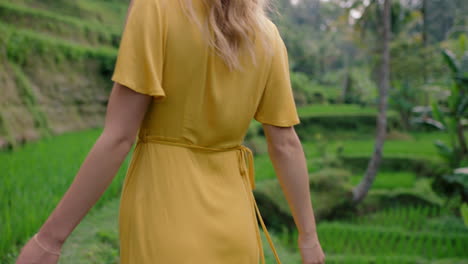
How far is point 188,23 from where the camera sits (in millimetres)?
878

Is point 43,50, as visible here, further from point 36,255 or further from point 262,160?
point 36,255

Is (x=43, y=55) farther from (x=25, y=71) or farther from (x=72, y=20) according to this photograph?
(x=72, y=20)

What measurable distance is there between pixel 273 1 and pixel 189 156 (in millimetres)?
432

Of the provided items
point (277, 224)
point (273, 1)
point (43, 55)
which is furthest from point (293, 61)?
point (273, 1)

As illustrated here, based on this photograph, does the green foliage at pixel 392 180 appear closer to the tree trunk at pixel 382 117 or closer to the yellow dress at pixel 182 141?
the tree trunk at pixel 382 117

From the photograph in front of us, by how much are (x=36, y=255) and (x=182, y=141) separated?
0.33m

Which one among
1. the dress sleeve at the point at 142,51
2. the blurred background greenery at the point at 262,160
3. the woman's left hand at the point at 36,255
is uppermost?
the dress sleeve at the point at 142,51

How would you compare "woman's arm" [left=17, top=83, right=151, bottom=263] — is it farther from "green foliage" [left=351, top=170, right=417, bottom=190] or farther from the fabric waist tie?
"green foliage" [left=351, top=170, right=417, bottom=190]

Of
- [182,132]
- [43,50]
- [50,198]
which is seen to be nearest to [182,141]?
[182,132]

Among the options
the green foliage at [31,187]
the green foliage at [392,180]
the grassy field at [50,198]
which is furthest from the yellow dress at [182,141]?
the green foliage at [392,180]

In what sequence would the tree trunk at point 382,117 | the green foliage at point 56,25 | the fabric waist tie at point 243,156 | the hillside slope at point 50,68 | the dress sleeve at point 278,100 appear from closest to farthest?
the fabric waist tie at point 243,156 < the dress sleeve at point 278,100 < the hillside slope at point 50,68 < the tree trunk at point 382,117 < the green foliage at point 56,25

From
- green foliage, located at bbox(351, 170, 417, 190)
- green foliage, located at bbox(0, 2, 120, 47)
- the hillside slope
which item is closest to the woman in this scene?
the hillside slope

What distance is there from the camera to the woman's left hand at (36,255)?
808 mm

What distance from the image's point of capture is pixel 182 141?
3.07 ft
